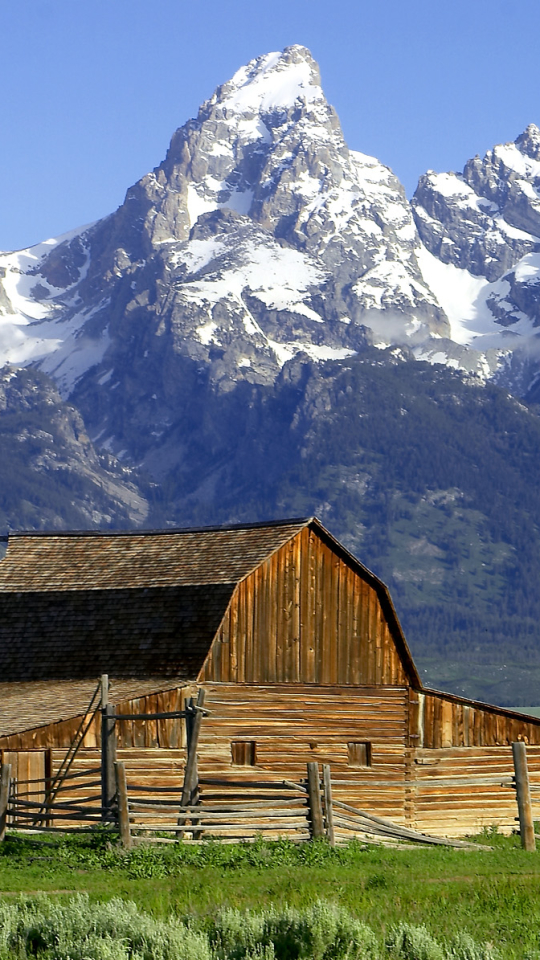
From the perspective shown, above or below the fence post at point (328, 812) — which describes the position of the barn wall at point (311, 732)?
above

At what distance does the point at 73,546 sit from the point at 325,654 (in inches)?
382

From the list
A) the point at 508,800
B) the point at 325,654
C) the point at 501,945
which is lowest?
the point at 501,945

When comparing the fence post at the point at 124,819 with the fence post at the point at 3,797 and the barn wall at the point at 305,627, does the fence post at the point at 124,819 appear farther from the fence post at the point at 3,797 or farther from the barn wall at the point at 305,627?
the barn wall at the point at 305,627

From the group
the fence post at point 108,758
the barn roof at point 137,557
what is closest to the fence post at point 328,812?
the fence post at point 108,758

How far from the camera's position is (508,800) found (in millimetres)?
45406

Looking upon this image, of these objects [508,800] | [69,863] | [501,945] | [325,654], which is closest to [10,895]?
[69,863]

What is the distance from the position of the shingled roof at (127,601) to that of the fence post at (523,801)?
12.6 m

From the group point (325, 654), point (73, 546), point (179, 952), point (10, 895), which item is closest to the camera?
point (179, 952)

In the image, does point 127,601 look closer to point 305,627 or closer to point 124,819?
point 305,627

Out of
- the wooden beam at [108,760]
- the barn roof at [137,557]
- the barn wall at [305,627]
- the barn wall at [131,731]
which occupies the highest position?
the barn roof at [137,557]

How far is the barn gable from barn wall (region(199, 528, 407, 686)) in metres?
0.03

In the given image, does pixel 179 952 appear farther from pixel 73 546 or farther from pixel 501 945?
pixel 73 546

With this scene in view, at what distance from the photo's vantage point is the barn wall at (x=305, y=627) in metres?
42.5

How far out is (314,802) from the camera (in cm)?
2858
